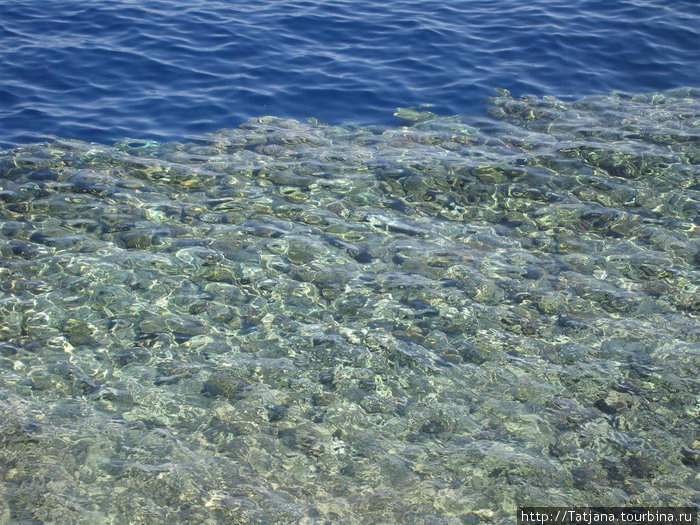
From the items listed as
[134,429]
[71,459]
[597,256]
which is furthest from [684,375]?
[71,459]

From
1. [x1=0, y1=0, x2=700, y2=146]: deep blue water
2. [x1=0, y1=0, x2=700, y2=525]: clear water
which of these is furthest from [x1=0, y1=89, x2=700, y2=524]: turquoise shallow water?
[x1=0, y1=0, x2=700, y2=146]: deep blue water

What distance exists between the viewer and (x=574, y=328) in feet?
22.2

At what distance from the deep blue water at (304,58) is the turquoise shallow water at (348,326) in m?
1.27

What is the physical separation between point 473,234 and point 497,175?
4.83 ft

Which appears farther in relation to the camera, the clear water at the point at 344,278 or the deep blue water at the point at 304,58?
the deep blue water at the point at 304,58

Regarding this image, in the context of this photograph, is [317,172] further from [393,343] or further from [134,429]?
[134,429]

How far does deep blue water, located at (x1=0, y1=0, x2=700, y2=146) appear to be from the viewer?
11.4m

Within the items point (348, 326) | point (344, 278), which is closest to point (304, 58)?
point (344, 278)

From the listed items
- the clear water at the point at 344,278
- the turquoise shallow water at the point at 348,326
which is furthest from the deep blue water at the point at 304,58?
the turquoise shallow water at the point at 348,326

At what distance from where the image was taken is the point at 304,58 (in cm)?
1293

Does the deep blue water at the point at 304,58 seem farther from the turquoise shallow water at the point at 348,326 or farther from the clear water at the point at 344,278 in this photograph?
the turquoise shallow water at the point at 348,326

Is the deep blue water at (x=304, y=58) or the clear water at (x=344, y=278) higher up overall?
the deep blue water at (x=304, y=58)

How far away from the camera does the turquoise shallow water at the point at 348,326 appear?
5273 mm

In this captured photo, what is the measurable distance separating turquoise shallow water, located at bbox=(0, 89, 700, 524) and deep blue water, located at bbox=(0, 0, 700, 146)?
1.27m
